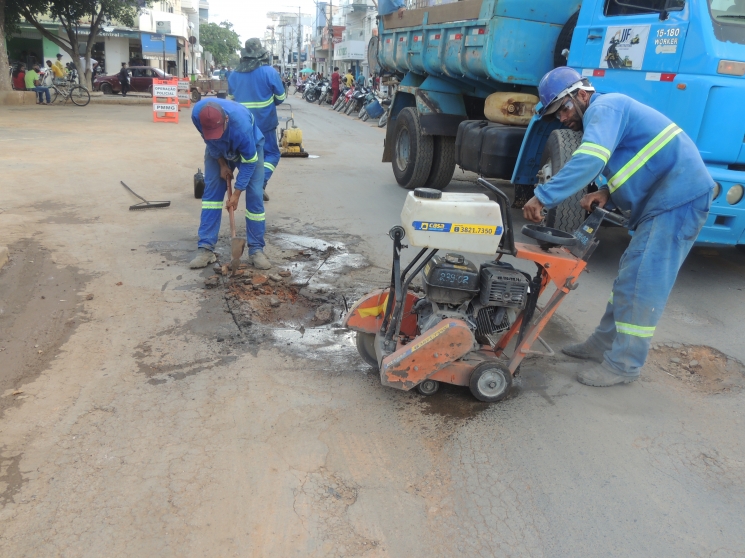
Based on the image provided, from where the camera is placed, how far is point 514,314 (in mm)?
3410

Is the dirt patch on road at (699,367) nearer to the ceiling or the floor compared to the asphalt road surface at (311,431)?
nearer to the ceiling

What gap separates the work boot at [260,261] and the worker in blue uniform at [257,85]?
1856mm

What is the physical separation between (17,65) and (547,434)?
35.2 m

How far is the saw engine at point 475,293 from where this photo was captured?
3182 mm

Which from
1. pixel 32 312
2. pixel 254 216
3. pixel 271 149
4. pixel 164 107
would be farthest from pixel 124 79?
pixel 32 312

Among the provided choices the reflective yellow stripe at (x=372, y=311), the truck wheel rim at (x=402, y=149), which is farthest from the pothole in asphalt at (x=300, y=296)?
the truck wheel rim at (x=402, y=149)

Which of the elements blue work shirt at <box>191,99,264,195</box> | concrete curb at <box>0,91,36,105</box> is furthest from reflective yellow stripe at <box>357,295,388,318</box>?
concrete curb at <box>0,91,36,105</box>

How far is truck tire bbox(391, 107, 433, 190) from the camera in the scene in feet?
28.0

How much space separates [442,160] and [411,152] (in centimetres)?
45

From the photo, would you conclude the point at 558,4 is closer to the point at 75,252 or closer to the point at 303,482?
the point at 75,252

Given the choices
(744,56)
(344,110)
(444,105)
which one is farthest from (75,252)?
(344,110)

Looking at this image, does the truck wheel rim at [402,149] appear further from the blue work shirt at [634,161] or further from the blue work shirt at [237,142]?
the blue work shirt at [634,161]

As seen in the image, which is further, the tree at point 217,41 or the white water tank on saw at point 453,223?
the tree at point 217,41

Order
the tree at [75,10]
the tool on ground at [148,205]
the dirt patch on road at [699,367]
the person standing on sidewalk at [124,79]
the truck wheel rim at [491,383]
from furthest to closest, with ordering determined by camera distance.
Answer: the person standing on sidewalk at [124,79], the tree at [75,10], the tool on ground at [148,205], the dirt patch on road at [699,367], the truck wheel rim at [491,383]
